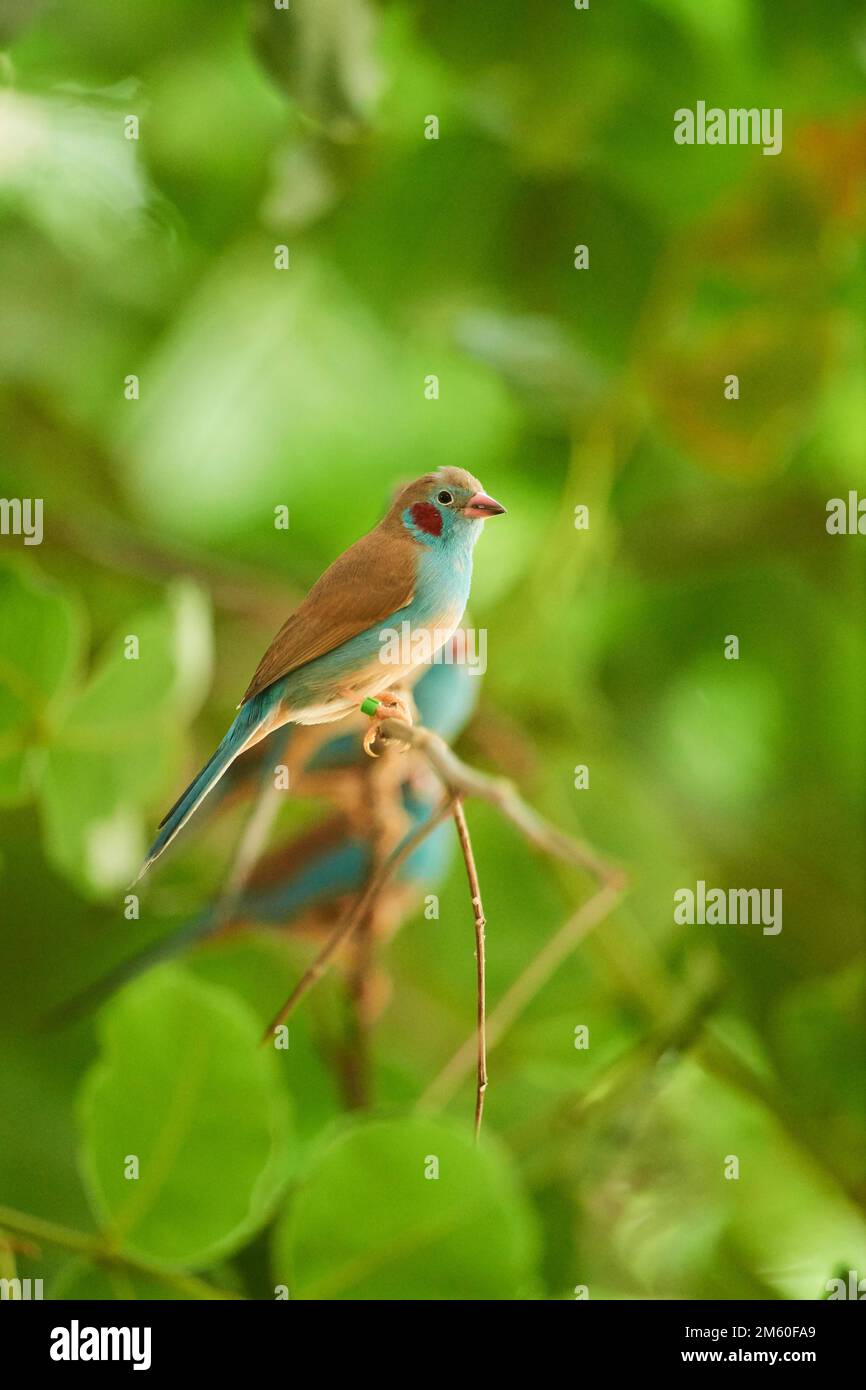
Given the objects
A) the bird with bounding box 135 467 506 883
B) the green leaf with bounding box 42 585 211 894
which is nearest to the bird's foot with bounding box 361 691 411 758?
the bird with bounding box 135 467 506 883

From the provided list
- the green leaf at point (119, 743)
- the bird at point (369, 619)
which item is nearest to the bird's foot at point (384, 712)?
the bird at point (369, 619)

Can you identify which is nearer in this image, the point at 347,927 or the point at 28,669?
the point at 347,927

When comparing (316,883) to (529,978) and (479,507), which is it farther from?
(479,507)

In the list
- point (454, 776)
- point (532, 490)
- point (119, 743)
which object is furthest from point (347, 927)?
point (532, 490)

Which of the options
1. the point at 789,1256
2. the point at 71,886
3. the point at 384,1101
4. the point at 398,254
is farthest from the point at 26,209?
the point at 789,1256

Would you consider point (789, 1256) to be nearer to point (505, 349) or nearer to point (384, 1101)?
point (384, 1101)
